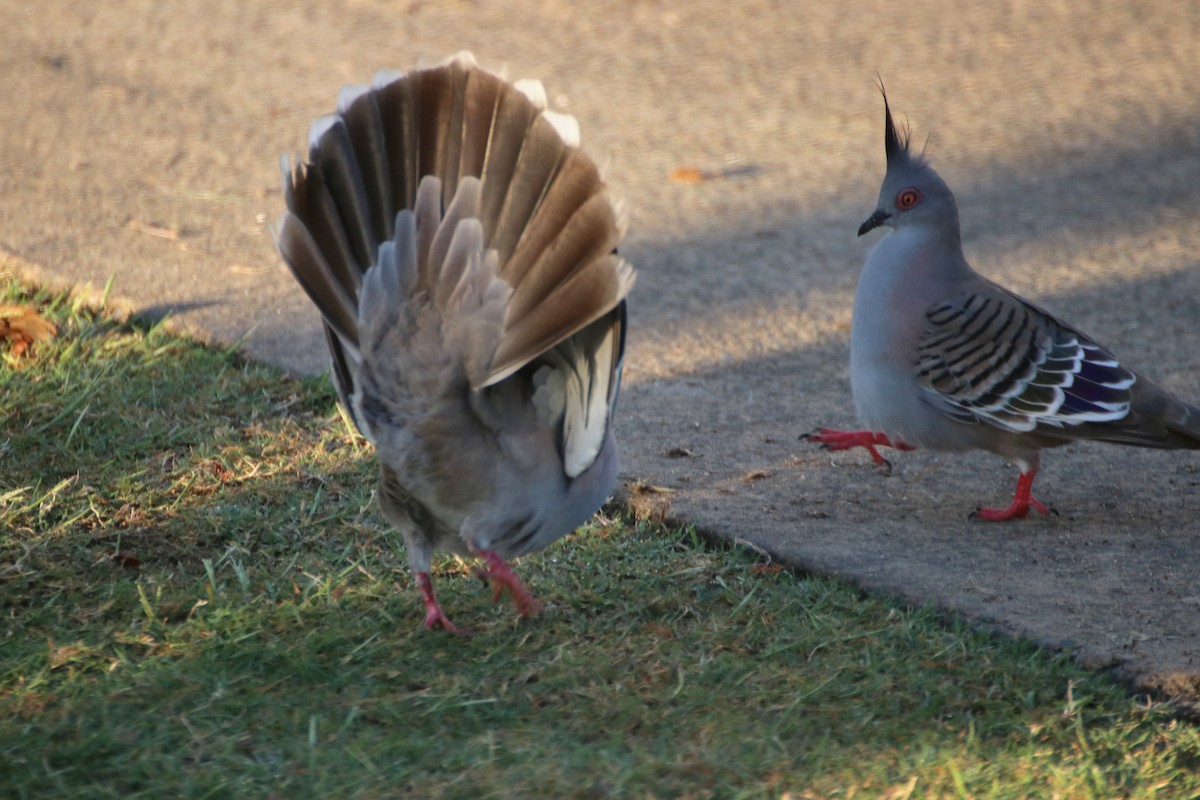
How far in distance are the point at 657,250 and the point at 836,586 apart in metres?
2.89

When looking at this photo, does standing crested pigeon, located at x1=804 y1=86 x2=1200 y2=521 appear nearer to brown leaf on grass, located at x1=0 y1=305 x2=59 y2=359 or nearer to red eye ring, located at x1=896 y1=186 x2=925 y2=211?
red eye ring, located at x1=896 y1=186 x2=925 y2=211

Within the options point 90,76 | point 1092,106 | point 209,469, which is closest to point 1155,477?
point 209,469

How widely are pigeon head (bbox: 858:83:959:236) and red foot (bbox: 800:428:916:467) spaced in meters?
0.68

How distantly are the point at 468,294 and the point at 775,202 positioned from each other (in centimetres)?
391

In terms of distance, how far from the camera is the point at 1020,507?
13.3ft

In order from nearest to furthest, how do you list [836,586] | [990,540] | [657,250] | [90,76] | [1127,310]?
[836,586]
[990,540]
[1127,310]
[657,250]
[90,76]

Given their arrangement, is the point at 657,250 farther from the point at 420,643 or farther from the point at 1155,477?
the point at 420,643

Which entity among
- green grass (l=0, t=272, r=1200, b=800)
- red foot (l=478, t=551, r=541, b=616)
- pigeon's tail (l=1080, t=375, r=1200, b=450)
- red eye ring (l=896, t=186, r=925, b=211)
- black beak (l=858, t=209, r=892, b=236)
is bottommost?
green grass (l=0, t=272, r=1200, b=800)

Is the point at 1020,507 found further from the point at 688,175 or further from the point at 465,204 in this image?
the point at 688,175

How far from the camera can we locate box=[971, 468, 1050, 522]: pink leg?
4.03 metres

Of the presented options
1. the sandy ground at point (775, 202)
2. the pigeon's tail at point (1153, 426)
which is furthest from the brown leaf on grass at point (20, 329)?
the pigeon's tail at point (1153, 426)

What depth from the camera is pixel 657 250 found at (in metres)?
6.18

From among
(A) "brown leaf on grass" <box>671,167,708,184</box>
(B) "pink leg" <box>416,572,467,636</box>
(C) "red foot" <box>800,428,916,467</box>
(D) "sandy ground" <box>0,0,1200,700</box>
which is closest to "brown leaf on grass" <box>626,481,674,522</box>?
(D) "sandy ground" <box>0,0,1200,700</box>

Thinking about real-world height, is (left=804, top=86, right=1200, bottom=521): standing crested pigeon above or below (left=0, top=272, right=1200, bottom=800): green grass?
above
